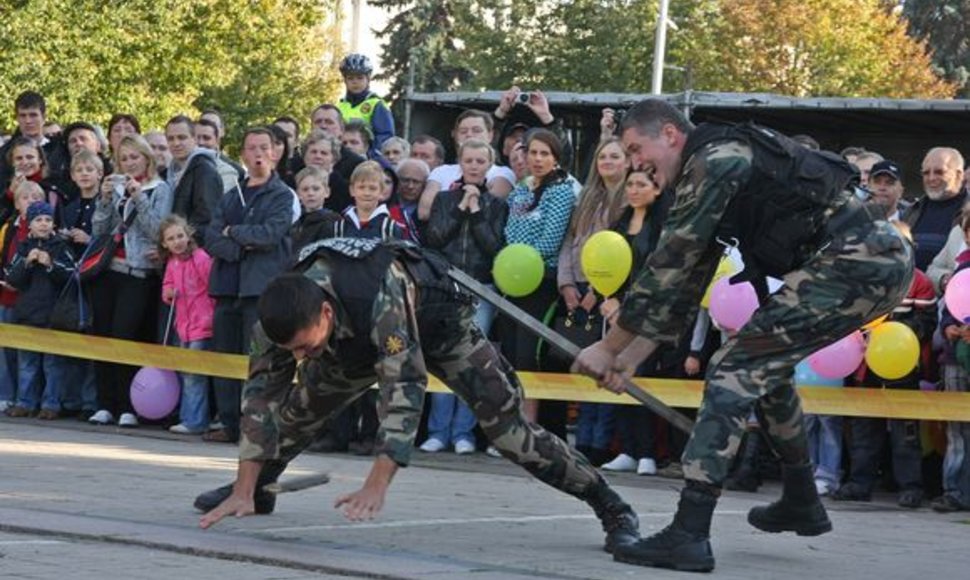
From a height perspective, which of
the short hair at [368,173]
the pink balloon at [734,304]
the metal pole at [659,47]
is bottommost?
the pink balloon at [734,304]

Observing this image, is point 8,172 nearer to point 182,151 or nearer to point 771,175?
point 182,151

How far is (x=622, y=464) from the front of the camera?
42.8 feet

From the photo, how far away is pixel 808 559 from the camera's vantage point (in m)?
8.58

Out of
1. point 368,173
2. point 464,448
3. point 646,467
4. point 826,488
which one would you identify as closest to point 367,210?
point 368,173

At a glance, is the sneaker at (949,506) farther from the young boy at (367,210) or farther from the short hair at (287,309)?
the short hair at (287,309)

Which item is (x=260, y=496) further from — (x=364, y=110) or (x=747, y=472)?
(x=364, y=110)

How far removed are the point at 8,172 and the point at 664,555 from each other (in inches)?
387

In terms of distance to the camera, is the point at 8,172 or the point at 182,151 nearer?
the point at 182,151

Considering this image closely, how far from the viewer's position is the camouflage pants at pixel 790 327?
7.96 m

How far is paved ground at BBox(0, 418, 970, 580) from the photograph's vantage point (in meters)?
7.57

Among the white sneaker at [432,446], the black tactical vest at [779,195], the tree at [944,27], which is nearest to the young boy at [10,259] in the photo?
the white sneaker at [432,446]

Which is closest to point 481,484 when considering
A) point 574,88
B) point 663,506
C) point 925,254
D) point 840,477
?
point 663,506

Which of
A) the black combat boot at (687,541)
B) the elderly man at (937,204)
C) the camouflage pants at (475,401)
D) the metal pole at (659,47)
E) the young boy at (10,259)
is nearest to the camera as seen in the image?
the black combat boot at (687,541)

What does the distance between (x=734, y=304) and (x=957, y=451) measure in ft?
5.16
